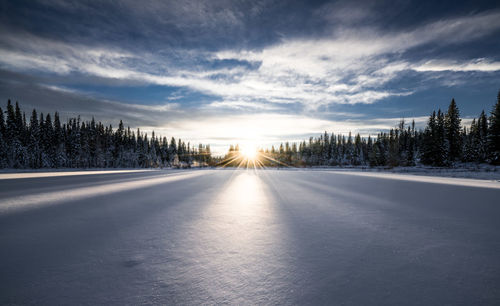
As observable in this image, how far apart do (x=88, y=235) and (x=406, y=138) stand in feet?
401

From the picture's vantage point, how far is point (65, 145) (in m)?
80.0

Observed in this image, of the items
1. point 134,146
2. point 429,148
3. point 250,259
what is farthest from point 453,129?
point 134,146

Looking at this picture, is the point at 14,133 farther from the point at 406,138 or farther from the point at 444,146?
the point at 406,138

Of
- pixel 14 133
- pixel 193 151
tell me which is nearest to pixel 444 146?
pixel 14 133

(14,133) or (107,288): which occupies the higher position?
(14,133)

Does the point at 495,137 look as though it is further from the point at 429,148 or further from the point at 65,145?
the point at 65,145

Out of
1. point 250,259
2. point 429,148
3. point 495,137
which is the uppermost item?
point 495,137

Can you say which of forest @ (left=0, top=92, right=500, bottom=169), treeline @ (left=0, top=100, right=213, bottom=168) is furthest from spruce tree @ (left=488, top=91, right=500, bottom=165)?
treeline @ (left=0, top=100, right=213, bottom=168)

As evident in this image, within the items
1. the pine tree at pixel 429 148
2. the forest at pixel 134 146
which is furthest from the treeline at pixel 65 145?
the pine tree at pixel 429 148

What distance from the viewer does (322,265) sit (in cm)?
308

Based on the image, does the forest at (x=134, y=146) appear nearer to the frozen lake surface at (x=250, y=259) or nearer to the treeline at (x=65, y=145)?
the treeline at (x=65, y=145)

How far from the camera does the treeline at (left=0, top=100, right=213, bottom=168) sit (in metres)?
64.8

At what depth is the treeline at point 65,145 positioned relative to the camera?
213 feet

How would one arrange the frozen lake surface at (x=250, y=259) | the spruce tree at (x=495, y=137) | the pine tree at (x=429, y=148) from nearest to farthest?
the frozen lake surface at (x=250, y=259) → the spruce tree at (x=495, y=137) → the pine tree at (x=429, y=148)
